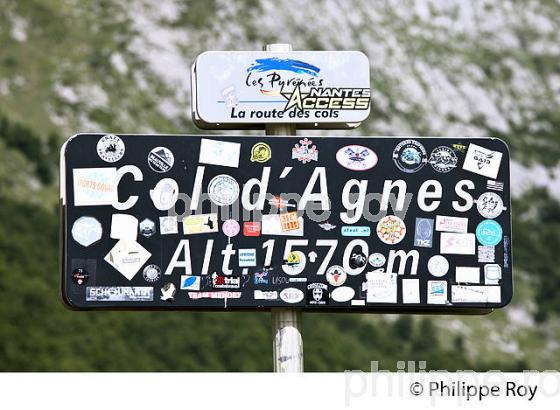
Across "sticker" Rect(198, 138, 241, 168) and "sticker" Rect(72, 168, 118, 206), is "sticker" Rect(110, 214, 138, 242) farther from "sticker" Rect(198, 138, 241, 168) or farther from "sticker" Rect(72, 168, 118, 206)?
"sticker" Rect(198, 138, 241, 168)

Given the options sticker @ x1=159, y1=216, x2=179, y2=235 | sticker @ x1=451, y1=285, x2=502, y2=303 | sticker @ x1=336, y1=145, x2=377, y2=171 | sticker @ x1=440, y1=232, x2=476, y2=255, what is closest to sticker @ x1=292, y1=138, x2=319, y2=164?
sticker @ x1=336, y1=145, x2=377, y2=171

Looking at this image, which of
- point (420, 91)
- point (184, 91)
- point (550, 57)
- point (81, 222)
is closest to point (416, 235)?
point (81, 222)

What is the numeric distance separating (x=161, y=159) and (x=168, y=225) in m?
0.70

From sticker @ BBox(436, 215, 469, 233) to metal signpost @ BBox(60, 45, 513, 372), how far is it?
0.4 inches

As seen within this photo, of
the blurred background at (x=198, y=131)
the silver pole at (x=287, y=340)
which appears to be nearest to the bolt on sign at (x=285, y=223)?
the silver pole at (x=287, y=340)

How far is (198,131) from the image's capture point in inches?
3073

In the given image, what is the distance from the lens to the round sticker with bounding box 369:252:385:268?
1580 cm

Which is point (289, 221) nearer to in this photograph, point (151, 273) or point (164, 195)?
point (164, 195)

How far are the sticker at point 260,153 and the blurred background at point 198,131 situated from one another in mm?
49937

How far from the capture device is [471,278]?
15875 millimetres

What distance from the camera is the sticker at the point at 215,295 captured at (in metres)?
15.4

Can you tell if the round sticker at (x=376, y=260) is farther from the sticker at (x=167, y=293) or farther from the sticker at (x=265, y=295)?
the sticker at (x=167, y=293)

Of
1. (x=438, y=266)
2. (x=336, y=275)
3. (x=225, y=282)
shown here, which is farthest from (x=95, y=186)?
(x=438, y=266)

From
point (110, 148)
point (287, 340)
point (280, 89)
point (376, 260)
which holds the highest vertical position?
point (280, 89)
